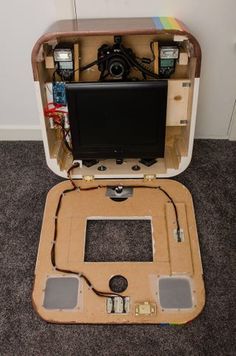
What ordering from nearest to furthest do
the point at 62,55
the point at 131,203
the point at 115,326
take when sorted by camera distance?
the point at 115,326, the point at 62,55, the point at 131,203

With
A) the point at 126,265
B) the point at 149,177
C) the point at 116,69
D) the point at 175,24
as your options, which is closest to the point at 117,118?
the point at 116,69

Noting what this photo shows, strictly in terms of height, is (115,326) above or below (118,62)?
below

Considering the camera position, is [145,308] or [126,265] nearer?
[145,308]

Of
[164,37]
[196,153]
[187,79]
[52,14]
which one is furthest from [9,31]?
[196,153]

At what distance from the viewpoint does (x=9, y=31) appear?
1.48m

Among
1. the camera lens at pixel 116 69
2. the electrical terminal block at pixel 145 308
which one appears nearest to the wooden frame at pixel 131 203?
the electrical terminal block at pixel 145 308

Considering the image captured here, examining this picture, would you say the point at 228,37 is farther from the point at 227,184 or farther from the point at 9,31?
the point at 9,31

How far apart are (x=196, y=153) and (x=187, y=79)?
471 millimetres

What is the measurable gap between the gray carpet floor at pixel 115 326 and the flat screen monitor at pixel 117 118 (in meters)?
0.26

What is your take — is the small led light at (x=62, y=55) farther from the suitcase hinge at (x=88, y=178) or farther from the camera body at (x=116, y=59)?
the suitcase hinge at (x=88, y=178)

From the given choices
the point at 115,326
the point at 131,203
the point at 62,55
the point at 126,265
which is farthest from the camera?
the point at 131,203

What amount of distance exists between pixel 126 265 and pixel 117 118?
604 millimetres

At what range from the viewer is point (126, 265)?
4.07ft

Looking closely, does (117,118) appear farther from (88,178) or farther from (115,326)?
(115,326)
